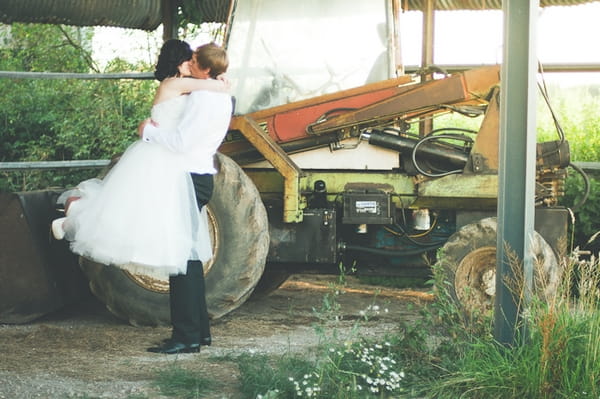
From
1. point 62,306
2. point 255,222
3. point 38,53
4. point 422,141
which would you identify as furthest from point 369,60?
point 38,53

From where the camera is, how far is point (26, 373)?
5301mm

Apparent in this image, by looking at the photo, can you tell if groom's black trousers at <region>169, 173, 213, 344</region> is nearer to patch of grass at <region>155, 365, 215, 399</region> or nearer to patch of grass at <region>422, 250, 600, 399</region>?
patch of grass at <region>155, 365, 215, 399</region>

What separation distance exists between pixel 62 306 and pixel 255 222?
5.03ft

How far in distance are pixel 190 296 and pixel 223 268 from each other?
3.15ft

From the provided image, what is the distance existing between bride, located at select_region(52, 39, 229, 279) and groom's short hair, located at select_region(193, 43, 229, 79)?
0.25 feet

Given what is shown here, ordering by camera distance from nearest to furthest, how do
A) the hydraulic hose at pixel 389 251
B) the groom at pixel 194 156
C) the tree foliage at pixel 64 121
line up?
the groom at pixel 194 156, the hydraulic hose at pixel 389 251, the tree foliage at pixel 64 121

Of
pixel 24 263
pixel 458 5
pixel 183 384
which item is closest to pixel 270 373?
pixel 183 384

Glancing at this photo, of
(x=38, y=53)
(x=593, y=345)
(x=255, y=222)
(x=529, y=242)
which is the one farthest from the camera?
(x=38, y=53)

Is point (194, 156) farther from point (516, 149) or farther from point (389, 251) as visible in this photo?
point (389, 251)

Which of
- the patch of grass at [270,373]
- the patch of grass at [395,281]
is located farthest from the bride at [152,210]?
the patch of grass at [395,281]

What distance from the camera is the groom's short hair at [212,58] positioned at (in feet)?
19.5

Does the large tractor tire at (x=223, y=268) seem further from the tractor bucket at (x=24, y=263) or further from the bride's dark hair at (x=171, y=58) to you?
the bride's dark hair at (x=171, y=58)

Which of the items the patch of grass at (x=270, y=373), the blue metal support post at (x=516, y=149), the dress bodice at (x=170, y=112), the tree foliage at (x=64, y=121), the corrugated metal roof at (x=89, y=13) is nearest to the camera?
the patch of grass at (x=270, y=373)

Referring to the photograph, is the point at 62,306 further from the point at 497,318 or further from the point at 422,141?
the point at 497,318
